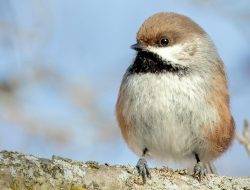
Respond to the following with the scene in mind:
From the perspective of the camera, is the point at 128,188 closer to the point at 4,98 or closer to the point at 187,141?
the point at 187,141

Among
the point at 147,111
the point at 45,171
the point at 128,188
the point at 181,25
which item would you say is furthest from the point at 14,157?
the point at 181,25

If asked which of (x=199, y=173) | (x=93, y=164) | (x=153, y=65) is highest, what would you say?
(x=153, y=65)

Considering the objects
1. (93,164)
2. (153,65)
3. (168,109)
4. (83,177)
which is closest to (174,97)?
(168,109)

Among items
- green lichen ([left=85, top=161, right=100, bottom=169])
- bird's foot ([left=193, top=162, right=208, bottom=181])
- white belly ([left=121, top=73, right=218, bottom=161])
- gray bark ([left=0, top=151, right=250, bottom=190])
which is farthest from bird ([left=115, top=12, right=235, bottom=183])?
green lichen ([left=85, top=161, right=100, bottom=169])

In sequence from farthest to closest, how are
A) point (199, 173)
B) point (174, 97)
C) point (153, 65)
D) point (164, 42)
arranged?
point (164, 42) < point (153, 65) < point (174, 97) < point (199, 173)

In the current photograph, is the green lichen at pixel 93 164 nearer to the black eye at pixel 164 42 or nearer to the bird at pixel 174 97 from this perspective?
the bird at pixel 174 97

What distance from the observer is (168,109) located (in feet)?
14.0

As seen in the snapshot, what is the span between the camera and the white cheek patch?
4422mm

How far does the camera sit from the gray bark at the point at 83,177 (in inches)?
106

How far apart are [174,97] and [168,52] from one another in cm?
49

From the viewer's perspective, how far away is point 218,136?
4.46 metres

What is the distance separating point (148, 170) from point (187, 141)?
4.44ft

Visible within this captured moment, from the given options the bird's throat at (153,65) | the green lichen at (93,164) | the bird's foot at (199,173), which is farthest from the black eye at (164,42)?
the green lichen at (93,164)

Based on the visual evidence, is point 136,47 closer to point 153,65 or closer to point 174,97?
point 153,65
